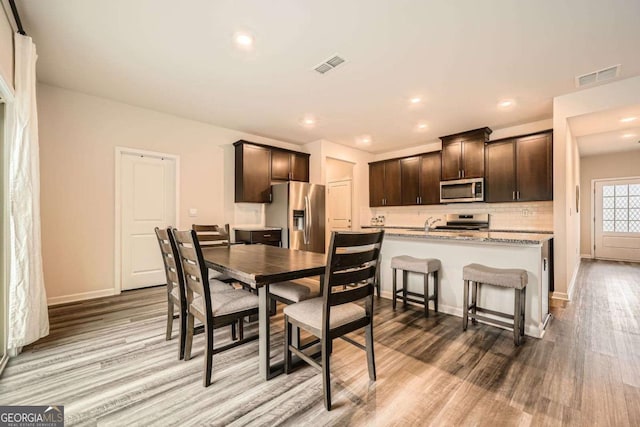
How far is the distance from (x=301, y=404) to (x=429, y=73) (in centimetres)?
321

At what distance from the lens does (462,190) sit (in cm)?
494

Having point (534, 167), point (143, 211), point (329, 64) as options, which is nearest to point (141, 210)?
point (143, 211)

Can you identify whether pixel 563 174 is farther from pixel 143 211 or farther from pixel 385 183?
pixel 143 211

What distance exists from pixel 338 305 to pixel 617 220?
837 cm

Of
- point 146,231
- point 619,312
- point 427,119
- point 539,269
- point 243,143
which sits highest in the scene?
point 427,119

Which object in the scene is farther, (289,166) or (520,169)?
(289,166)

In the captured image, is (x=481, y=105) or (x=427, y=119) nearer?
(x=481, y=105)

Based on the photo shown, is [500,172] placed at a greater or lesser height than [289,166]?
lesser

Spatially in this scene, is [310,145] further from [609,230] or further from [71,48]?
[609,230]

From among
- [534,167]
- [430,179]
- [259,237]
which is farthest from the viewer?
[430,179]

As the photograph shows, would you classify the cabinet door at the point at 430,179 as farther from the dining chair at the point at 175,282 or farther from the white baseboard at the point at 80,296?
the white baseboard at the point at 80,296

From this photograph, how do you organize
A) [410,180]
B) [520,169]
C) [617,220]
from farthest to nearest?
[617,220] < [410,180] < [520,169]

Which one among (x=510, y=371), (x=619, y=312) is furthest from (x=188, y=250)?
(x=619, y=312)

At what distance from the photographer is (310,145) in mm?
5676
